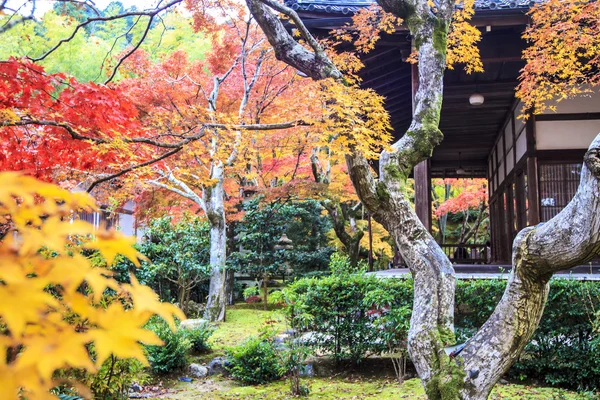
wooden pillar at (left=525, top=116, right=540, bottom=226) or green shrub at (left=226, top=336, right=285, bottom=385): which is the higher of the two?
wooden pillar at (left=525, top=116, right=540, bottom=226)

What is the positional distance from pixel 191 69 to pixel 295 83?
2.91m

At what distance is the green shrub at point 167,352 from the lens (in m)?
6.79

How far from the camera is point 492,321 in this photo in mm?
3766

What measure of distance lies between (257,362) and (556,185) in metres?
6.16

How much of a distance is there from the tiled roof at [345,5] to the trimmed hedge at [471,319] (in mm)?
4026

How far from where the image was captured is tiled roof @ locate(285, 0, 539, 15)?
6703 millimetres

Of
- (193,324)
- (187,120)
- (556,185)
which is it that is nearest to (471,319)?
(556,185)

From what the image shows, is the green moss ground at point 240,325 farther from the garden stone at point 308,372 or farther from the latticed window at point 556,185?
the latticed window at point 556,185

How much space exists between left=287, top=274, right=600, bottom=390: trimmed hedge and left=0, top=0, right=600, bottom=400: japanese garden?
0.09ft

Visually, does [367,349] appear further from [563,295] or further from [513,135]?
[513,135]

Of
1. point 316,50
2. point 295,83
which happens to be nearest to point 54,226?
point 316,50

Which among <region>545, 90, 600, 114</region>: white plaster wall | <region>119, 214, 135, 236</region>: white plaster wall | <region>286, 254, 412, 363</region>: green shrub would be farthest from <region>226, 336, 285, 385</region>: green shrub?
<region>119, 214, 135, 236</region>: white plaster wall

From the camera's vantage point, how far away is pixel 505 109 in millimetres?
10180

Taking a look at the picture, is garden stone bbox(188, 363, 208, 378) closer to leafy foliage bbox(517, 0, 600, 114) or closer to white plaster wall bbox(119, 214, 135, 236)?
leafy foliage bbox(517, 0, 600, 114)
